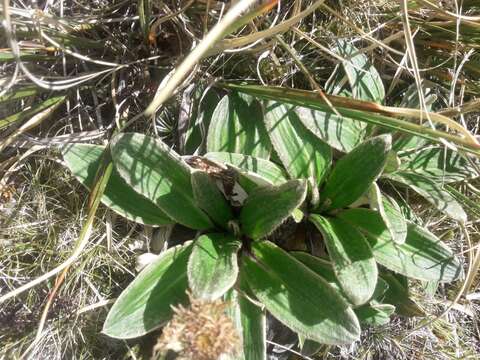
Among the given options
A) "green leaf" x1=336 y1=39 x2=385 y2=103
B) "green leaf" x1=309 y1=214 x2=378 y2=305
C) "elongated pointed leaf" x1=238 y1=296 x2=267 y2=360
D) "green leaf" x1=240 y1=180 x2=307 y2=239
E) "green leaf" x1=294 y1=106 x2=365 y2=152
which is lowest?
"elongated pointed leaf" x1=238 y1=296 x2=267 y2=360

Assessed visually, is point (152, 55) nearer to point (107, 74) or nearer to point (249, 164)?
point (107, 74)

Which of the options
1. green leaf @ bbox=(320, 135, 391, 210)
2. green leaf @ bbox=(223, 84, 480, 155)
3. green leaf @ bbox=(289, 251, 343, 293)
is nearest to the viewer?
green leaf @ bbox=(223, 84, 480, 155)

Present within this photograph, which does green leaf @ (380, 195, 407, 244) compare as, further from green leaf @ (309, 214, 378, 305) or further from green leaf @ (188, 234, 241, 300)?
green leaf @ (188, 234, 241, 300)

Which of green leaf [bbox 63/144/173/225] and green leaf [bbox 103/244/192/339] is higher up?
green leaf [bbox 63/144/173/225]

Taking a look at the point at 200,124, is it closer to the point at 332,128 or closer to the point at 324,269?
the point at 332,128

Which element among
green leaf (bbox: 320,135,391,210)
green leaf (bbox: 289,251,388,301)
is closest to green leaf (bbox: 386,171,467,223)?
green leaf (bbox: 320,135,391,210)

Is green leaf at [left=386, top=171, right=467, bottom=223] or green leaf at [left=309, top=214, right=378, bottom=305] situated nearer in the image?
green leaf at [left=309, top=214, right=378, bottom=305]

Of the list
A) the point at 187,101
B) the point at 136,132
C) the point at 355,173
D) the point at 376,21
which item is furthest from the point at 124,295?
the point at 376,21

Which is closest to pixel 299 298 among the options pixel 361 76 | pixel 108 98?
pixel 361 76
